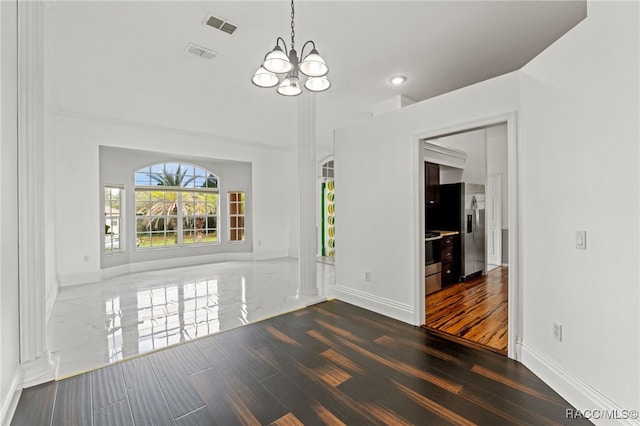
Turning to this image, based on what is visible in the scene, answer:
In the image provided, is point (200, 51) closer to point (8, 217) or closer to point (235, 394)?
point (8, 217)

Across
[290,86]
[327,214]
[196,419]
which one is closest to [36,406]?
[196,419]

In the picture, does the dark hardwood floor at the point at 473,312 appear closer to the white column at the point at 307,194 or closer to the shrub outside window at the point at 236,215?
the white column at the point at 307,194

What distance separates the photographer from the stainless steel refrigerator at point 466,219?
4992 mm

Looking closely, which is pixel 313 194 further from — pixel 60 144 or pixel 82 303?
pixel 60 144

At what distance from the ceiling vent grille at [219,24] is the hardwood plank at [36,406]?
3.28 m

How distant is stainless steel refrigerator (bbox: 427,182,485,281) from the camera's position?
499 cm

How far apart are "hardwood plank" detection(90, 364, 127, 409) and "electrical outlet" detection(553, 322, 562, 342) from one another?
311 cm

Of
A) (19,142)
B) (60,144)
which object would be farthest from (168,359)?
(60,144)

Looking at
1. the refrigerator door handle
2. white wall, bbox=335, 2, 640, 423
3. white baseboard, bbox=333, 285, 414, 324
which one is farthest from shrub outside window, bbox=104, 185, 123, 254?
Answer: the refrigerator door handle

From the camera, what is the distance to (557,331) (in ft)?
6.70

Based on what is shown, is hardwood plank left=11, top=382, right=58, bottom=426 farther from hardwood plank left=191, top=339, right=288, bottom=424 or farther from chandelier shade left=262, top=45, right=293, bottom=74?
chandelier shade left=262, top=45, right=293, bottom=74

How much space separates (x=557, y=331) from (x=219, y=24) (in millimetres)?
3811

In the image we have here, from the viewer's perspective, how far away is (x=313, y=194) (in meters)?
4.09

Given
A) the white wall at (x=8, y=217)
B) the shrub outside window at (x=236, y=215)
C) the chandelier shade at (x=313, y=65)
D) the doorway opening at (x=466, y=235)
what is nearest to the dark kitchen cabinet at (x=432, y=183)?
the doorway opening at (x=466, y=235)
